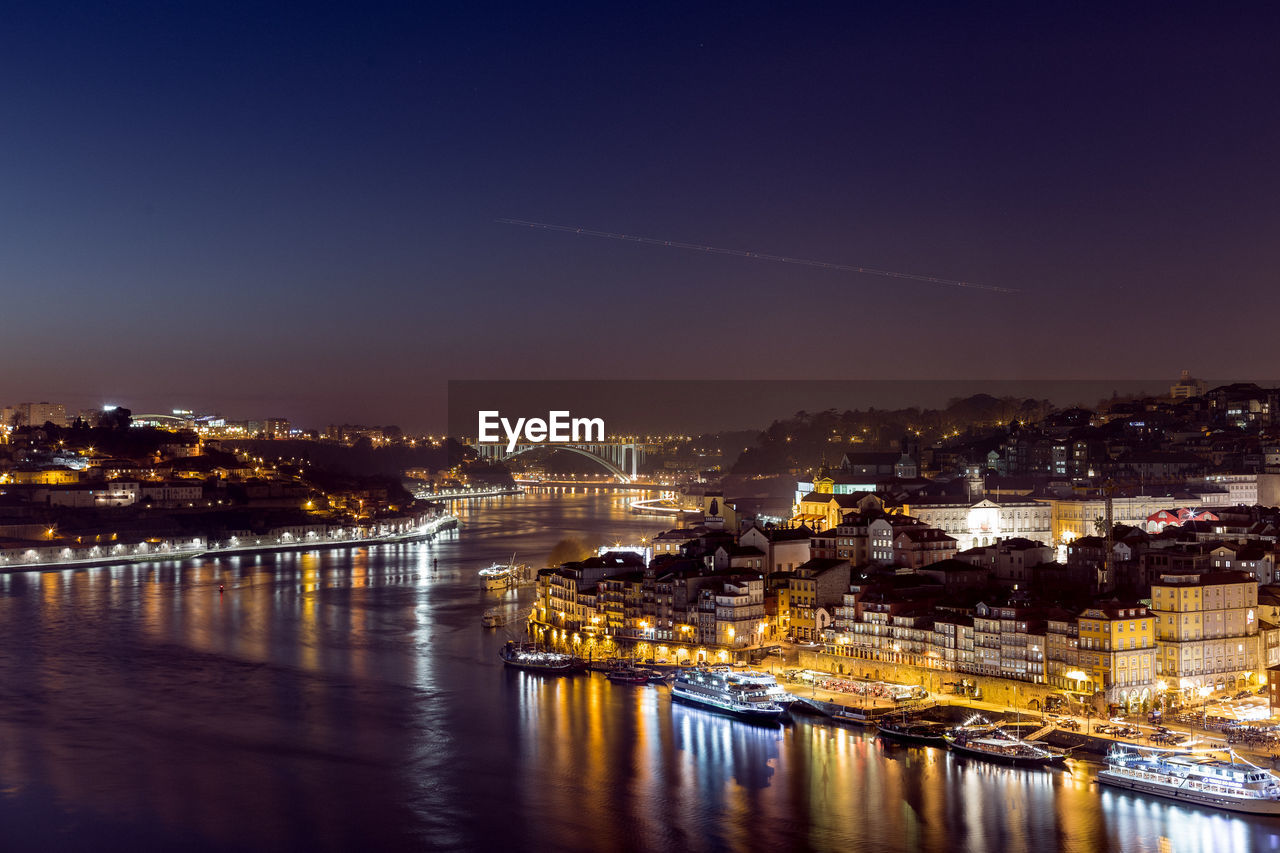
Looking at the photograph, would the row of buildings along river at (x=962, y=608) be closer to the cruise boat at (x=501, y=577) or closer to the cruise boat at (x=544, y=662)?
the cruise boat at (x=544, y=662)

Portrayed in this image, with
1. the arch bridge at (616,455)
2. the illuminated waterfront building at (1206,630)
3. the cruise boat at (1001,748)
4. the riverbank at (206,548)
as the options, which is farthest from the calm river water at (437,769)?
the arch bridge at (616,455)

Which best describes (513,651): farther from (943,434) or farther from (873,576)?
(943,434)

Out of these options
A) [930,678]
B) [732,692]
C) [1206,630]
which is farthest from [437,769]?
[1206,630]

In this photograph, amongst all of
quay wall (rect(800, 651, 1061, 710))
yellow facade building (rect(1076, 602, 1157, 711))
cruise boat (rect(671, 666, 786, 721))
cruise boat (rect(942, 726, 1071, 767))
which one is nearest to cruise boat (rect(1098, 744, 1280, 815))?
cruise boat (rect(942, 726, 1071, 767))

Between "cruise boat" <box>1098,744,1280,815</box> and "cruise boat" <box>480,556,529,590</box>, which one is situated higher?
"cruise boat" <box>480,556,529,590</box>

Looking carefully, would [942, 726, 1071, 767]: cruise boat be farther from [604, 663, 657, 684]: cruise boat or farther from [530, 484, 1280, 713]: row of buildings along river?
[604, 663, 657, 684]: cruise boat

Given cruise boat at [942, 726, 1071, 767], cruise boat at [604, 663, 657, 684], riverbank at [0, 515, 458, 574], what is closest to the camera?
cruise boat at [942, 726, 1071, 767]

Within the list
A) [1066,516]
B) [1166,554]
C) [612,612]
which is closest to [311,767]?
[612,612]
